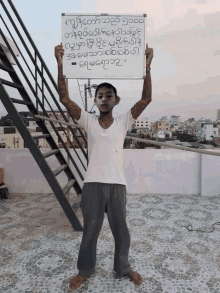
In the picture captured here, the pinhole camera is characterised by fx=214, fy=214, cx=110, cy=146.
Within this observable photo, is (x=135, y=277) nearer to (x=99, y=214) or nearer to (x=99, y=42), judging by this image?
(x=99, y=214)

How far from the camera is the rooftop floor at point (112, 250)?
4.60 ft

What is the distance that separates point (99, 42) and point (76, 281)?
6.61 feet

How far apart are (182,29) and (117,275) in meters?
4.32

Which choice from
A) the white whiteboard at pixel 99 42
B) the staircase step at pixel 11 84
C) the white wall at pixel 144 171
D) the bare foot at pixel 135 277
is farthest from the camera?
the white wall at pixel 144 171

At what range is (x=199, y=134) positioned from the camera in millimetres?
3461

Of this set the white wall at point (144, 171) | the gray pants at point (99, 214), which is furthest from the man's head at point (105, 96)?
the white wall at point (144, 171)

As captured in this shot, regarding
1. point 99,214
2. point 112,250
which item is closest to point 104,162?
point 99,214

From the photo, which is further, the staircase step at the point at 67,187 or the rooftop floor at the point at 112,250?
the staircase step at the point at 67,187

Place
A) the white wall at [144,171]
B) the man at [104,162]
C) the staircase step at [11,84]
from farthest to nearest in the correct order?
the white wall at [144,171], the staircase step at [11,84], the man at [104,162]

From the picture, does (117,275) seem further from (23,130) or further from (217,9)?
(217,9)

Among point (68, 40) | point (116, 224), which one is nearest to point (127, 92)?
point (68, 40)

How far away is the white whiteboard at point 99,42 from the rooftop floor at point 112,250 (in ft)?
5.12

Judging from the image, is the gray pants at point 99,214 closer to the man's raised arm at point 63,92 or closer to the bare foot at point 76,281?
the bare foot at point 76,281

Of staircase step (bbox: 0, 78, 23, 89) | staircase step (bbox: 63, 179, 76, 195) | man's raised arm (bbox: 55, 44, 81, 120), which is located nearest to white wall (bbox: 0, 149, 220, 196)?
staircase step (bbox: 63, 179, 76, 195)
